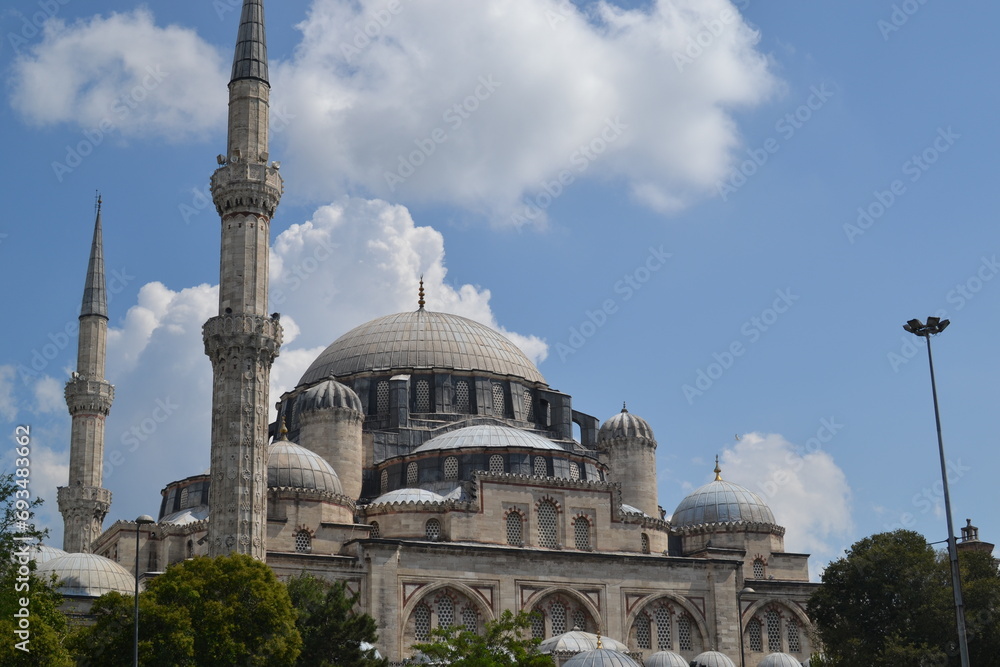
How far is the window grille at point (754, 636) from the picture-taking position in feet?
156

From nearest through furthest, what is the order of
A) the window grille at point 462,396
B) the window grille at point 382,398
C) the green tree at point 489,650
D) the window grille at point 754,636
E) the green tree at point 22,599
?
the green tree at point 22,599 < the green tree at point 489,650 < the window grille at point 754,636 < the window grille at point 382,398 < the window grille at point 462,396

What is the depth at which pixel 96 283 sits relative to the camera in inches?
2112

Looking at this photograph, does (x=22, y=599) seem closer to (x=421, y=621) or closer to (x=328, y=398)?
(x=421, y=621)

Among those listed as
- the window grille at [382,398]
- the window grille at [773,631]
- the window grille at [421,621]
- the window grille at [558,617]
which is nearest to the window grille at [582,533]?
the window grille at [558,617]

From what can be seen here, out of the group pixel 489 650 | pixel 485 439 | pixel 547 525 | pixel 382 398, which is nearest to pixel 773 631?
pixel 547 525

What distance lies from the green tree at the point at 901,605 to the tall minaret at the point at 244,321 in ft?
52.1

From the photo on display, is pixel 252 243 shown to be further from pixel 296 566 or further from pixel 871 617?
pixel 871 617

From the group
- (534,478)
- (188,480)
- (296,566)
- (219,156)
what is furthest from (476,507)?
(219,156)

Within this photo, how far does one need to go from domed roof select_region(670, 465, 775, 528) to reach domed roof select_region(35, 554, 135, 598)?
72.1ft

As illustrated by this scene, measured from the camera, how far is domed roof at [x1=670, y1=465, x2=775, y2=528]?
171 feet

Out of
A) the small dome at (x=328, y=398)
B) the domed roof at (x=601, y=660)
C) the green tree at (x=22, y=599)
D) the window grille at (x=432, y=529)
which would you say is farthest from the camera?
the small dome at (x=328, y=398)

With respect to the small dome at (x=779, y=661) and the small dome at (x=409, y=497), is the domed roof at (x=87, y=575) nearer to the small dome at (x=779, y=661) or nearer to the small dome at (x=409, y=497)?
the small dome at (x=409, y=497)

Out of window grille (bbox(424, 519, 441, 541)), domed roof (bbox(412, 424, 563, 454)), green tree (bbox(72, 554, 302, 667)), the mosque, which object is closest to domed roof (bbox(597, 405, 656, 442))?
the mosque

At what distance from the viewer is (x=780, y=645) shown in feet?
158
